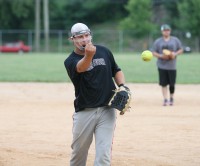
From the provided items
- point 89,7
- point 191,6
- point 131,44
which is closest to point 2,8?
point 89,7

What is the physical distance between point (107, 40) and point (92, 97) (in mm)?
56026

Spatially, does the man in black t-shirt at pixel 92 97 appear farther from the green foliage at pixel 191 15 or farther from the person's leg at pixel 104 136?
the green foliage at pixel 191 15

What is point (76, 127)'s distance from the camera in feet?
21.6

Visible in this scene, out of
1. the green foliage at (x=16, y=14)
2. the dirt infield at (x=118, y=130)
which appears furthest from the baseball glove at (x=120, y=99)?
the green foliage at (x=16, y=14)

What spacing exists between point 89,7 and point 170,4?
32.2 ft

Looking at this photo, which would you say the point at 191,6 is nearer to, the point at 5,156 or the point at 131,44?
the point at 131,44

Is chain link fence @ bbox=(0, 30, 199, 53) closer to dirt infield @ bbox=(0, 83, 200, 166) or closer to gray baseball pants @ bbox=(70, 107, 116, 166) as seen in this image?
dirt infield @ bbox=(0, 83, 200, 166)

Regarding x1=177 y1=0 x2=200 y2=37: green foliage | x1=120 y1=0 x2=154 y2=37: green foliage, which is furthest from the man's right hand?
x1=120 y1=0 x2=154 y2=37: green foliage

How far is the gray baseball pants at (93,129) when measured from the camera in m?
6.41

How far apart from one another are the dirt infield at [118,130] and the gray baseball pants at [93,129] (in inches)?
51.8

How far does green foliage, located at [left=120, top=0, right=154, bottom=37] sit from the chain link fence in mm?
578

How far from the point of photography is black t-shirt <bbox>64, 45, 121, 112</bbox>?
6441 mm

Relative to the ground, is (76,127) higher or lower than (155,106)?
higher

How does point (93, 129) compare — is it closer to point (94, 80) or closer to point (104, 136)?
point (104, 136)
